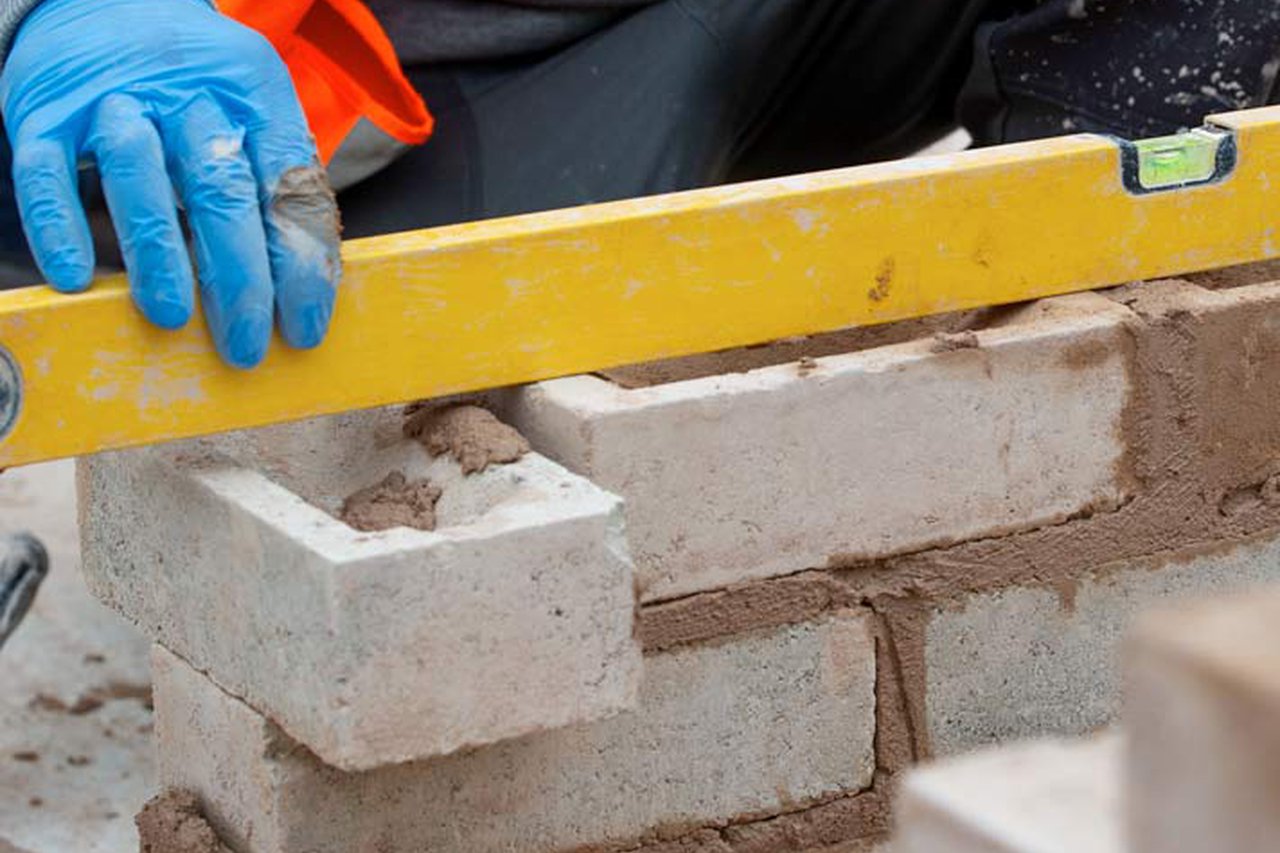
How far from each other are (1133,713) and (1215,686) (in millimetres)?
86

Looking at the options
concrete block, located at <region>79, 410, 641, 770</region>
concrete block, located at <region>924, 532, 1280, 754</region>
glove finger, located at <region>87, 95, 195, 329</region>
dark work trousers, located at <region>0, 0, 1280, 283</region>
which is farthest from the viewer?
dark work trousers, located at <region>0, 0, 1280, 283</region>

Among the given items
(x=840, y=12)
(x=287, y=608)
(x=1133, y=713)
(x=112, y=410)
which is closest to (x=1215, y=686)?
(x=1133, y=713)

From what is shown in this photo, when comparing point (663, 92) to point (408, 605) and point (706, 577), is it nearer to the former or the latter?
point (706, 577)

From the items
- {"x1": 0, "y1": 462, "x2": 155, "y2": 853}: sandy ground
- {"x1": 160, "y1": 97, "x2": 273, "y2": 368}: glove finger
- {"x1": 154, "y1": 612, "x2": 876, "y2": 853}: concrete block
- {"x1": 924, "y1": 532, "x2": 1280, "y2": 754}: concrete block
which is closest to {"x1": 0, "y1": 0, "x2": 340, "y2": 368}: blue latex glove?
{"x1": 160, "y1": 97, "x2": 273, "y2": 368}: glove finger

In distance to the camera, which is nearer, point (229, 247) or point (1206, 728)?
point (1206, 728)

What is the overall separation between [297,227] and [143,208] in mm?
182

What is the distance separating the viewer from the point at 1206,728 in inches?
47.7

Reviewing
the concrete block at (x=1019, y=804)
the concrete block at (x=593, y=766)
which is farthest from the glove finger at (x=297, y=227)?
the concrete block at (x=1019, y=804)

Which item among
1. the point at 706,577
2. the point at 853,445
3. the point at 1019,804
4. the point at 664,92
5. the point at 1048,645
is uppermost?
the point at 1019,804

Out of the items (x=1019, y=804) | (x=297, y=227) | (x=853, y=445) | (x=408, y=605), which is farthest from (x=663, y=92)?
(x=1019, y=804)

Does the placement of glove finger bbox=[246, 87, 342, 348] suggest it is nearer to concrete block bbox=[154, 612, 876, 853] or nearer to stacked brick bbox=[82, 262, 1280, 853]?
stacked brick bbox=[82, 262, 1280, 853]

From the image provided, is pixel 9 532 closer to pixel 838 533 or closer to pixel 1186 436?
pixel 838 533

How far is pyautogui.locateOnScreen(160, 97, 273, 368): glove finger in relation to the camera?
2.49 m

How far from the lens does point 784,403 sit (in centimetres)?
275
